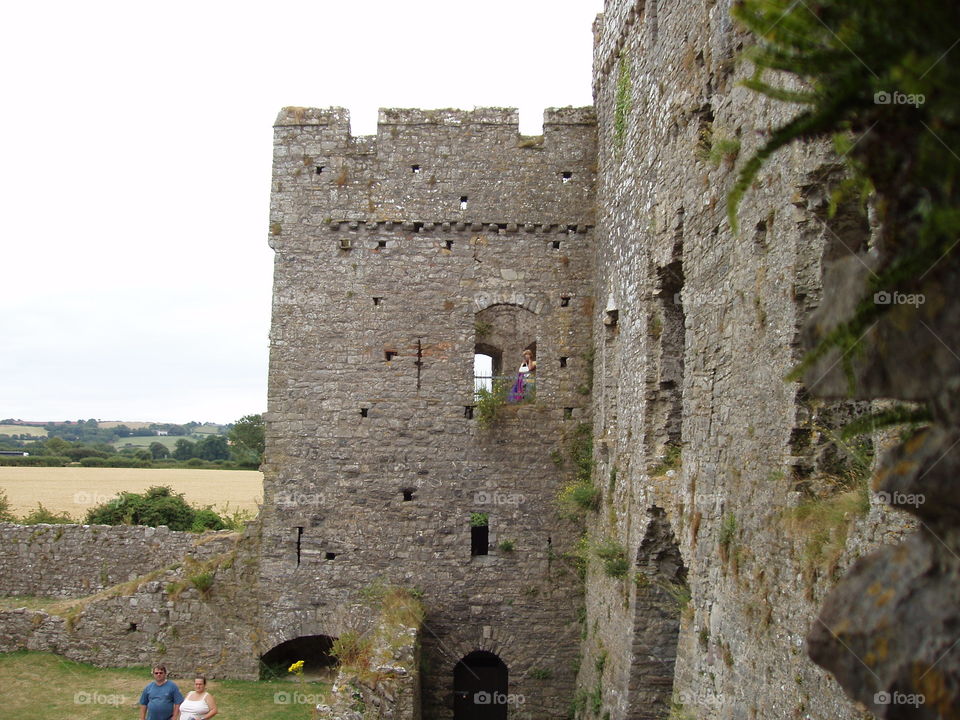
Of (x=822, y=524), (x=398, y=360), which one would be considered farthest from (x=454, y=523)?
(x=822, y=524)

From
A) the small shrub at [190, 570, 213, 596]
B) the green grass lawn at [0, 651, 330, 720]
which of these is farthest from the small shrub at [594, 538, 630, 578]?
the small shrub at [190, 570, 213, 596]

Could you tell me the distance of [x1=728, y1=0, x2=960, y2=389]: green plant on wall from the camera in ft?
8.11

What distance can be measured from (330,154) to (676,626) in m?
8.79

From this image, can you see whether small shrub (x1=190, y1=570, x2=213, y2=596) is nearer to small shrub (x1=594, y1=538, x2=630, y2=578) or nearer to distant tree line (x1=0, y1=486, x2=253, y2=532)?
small shrub (x1=594, y1=538, x2=630, y2=578)

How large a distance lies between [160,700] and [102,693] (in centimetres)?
455

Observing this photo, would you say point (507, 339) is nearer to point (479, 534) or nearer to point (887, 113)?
point (479, 534)

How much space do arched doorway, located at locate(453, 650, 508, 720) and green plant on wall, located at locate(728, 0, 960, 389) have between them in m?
12.3

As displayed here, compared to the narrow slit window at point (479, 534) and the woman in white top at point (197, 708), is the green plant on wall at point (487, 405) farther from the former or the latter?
the woman in white top at point (197, 708)

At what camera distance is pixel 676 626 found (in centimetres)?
1016

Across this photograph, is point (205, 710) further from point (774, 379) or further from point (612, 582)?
point (774, 379)

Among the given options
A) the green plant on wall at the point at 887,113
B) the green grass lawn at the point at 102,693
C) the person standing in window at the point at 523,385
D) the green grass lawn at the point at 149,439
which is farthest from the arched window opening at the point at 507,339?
the green grass lawn at the point at 149,439

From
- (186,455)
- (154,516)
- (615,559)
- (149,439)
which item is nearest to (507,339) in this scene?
(615,559)

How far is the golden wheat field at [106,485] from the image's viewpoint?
34969mm

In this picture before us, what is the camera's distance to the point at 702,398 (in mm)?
7840
